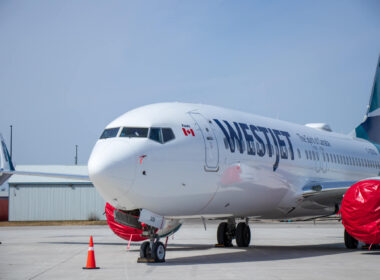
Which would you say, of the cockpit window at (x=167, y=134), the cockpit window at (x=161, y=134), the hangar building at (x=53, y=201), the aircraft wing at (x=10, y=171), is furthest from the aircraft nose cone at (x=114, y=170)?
the hangar building at (x=53, y=201)

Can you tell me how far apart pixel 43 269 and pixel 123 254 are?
13.5 ft

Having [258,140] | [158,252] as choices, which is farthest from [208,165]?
[258,140]

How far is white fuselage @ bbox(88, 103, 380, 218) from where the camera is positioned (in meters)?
12.5

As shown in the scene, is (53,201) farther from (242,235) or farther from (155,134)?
(155,134)

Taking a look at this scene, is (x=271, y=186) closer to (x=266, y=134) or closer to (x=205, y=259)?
(x=266, y=134)

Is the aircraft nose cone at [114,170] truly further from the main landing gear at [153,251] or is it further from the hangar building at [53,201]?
the hangar building at [53,201]

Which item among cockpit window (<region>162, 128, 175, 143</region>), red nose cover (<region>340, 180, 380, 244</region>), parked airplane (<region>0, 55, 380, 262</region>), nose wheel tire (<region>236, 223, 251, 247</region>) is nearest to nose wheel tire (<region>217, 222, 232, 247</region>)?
parked airplane (<region>0, 55, 380, 262</region>)

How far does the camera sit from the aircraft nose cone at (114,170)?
1220 centimetres

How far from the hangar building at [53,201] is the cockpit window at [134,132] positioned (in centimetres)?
3975

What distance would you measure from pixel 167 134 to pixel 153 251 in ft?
8.59

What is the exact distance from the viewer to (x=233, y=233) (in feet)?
64.2

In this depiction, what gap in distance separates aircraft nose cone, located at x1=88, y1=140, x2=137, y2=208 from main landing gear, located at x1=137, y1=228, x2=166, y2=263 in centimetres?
130

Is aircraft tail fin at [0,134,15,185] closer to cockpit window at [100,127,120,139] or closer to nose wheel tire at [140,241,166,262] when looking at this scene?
cockpit window at [100,127,120,139]

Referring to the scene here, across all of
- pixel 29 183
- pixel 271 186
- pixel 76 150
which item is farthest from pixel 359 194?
pixel 76 150
